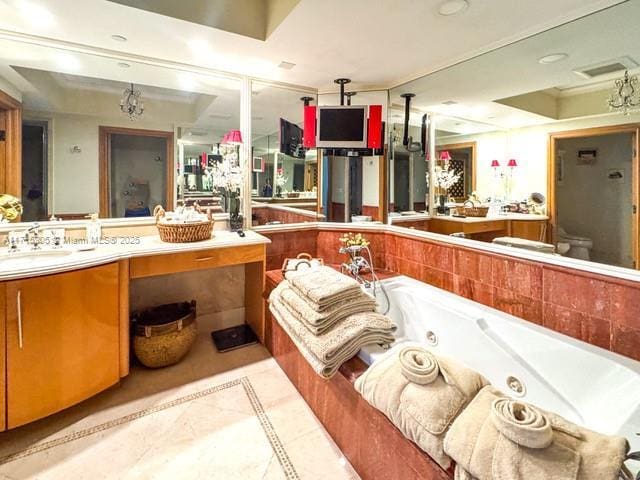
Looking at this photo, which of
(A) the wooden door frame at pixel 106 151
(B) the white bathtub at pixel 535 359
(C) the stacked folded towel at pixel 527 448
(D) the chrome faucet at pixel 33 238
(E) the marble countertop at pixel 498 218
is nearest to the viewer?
(C) the stacked folded towel at pixel 527 448

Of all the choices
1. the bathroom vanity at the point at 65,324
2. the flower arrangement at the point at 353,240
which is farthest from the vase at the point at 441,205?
the bathroom vanity at the point at 65,324

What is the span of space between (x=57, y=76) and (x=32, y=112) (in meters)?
0.29

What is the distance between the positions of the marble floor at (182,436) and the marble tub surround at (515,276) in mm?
1193

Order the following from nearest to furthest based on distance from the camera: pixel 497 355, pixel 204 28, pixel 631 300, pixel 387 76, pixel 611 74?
pixel 631 300
pixel 611 74
pixel 497 355
pixel 204 28
pixel 387 76

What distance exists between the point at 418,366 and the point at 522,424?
0.33 m

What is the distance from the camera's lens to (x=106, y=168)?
7.29 feet

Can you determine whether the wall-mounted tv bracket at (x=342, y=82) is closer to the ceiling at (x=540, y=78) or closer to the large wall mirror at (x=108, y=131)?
the ceiling at (x=540, y=78)

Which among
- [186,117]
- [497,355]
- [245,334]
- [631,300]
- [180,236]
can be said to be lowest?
[245,334]

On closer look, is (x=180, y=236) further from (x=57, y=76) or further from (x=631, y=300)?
(x=631, y=300)

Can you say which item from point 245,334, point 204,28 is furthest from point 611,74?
point 245,334

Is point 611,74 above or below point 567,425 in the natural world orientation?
above

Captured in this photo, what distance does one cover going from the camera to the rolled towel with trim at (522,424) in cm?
79

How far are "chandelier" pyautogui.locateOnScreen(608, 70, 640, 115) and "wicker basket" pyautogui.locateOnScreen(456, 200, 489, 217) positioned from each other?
866 millimetres

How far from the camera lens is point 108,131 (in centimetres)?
221
